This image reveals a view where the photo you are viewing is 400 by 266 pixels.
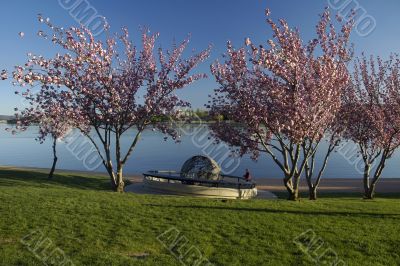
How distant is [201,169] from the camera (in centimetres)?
2709

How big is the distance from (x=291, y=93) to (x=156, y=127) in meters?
7.85

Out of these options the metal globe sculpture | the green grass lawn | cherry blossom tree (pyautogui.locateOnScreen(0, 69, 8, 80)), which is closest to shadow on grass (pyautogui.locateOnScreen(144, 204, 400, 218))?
the green grass lawn

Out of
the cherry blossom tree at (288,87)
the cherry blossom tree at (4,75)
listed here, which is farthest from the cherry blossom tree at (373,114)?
the cherry blossom tree at (4,75)

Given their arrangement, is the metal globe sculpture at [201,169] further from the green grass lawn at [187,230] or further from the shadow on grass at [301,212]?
the shadow on grass at [301,212]

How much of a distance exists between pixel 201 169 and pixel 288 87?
11.1 m

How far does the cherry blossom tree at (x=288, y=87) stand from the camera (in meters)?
17.0

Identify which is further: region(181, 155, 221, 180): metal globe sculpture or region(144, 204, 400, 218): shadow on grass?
region(181, 155, 221, 180): metal globe sculpture

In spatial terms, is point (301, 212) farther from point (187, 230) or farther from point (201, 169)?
point (201, 169)

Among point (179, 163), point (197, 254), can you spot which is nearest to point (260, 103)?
point (197, 254)

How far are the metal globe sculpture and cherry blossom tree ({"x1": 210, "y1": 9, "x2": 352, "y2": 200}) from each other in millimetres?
6746

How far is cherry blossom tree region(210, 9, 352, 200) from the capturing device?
55.7 ft

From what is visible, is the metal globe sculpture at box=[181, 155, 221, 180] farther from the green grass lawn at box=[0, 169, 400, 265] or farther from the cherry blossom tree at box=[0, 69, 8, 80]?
the cherry blossom tree at box=[0, 69, 8, 80]

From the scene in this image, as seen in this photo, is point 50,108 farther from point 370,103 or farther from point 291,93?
point 370,103

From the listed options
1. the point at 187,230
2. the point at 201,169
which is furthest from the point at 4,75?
the point at 201,169
